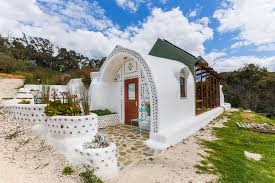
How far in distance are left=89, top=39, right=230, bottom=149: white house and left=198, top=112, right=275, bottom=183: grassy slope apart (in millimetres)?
1361

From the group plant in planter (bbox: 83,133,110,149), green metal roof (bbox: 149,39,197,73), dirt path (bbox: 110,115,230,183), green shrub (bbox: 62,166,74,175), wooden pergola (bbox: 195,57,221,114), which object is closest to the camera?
green shrub (bbox: 62,166,74,175)

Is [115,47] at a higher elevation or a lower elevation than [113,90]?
higher

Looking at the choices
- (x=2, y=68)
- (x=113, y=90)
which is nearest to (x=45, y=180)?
(x=113, y=90)

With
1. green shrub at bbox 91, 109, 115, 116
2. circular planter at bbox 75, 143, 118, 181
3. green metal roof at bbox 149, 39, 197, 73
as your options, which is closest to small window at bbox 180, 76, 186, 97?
green metal roof at bbox 149, 39, 197, 73

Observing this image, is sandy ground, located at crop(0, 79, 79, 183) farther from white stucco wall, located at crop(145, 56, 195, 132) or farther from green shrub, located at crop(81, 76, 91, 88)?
green shrub, located at crop(81, 76, 91, 88)

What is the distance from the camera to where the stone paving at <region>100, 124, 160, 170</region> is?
503 cm

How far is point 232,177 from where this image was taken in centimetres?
444

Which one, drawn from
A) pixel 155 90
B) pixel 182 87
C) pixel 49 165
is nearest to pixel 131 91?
pixel 182 87

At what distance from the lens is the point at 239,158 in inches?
225

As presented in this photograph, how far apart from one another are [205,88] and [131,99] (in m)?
6.90

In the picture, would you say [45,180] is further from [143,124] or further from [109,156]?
[143,124]

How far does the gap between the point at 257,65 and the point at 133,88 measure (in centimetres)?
2085

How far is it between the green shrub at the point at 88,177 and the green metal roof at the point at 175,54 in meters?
7.62

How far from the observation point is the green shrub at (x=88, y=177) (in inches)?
151
